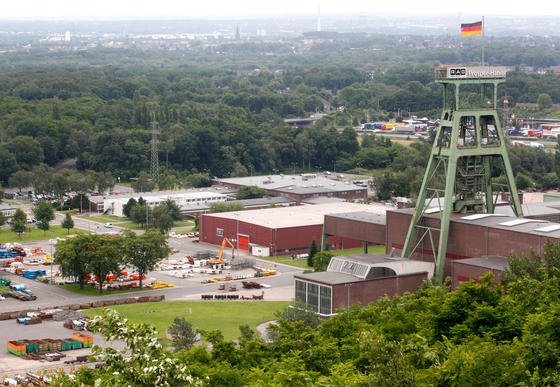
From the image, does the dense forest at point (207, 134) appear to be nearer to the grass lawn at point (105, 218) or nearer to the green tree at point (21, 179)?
the green tree at point (21, 179)

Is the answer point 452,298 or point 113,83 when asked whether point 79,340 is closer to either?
point 452,298

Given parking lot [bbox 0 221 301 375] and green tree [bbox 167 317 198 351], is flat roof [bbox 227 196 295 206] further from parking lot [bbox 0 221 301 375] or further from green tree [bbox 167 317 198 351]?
green tree [bbox 167 317 198 351]

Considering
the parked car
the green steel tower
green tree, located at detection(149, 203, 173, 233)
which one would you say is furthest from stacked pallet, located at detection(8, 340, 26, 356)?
the parked car

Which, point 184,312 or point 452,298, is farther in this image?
point 184,312

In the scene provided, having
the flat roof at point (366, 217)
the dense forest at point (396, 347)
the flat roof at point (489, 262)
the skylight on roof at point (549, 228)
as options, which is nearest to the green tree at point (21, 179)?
the flat roof at point (366, 217)

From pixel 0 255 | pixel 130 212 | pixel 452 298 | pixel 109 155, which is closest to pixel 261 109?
pixel 109 155

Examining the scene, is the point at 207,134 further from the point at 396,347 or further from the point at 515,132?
the point at 396,347
